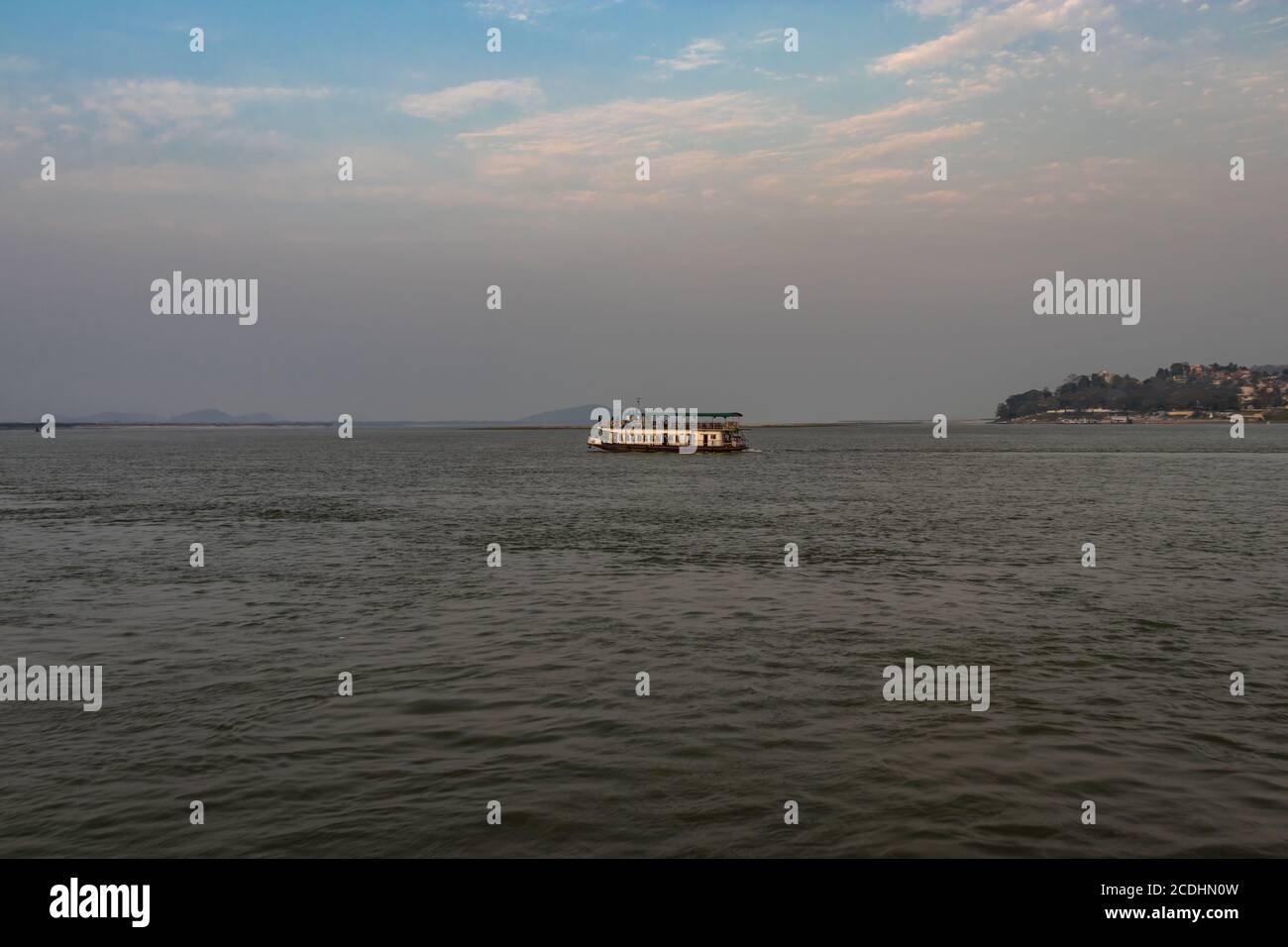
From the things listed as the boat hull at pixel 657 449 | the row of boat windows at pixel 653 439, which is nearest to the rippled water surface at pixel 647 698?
the boat hull at pixel 657 449

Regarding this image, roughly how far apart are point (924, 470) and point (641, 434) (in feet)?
225

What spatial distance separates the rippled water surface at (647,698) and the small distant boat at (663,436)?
115880 mm

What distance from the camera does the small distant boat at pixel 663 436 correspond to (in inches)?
6437

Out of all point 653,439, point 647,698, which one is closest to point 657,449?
point 653,439

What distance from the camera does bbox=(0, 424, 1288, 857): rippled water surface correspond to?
12172 millimetres

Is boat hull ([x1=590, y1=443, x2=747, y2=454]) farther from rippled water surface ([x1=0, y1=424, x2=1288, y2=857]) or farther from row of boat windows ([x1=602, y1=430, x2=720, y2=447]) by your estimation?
rippled water surface ([x1=0, y1=424, x2=1288, y2=857])

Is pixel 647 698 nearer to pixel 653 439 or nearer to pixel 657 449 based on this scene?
pixel 653 439

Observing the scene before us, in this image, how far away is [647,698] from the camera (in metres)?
18.2

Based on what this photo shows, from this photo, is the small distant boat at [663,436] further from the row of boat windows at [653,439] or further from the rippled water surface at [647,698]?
the rippled water surface at [647,698]

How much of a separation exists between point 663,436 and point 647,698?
508ft

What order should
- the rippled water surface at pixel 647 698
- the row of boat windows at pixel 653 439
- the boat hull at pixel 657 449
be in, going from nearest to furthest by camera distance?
the rippled water surface at pixel 647 698, the boat hull at pixel 657 449, the row of boat windows at pixel 653 439

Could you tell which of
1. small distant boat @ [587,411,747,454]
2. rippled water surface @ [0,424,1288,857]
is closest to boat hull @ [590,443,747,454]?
small distant boat @ [587,411,747,454]

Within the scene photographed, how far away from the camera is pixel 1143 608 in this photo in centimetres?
2728

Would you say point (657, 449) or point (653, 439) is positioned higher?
point (653, 439)
